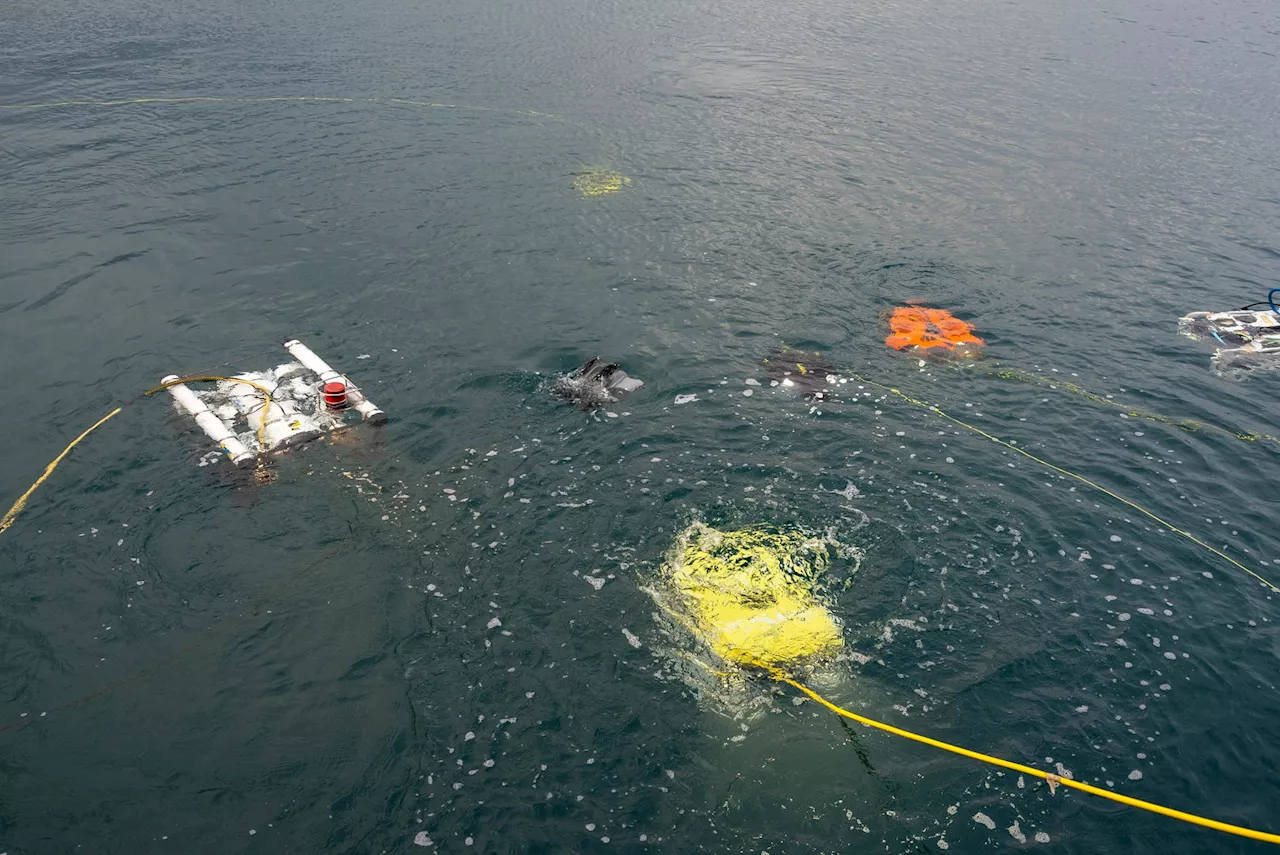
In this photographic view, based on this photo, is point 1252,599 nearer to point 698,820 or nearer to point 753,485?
point 753,485

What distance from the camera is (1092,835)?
38.8 feet

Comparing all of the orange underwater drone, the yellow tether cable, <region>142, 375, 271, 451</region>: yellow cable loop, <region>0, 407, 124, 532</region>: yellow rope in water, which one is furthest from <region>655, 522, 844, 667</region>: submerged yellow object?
<region>0, 407, 124, 532</region>: yellow rope in water

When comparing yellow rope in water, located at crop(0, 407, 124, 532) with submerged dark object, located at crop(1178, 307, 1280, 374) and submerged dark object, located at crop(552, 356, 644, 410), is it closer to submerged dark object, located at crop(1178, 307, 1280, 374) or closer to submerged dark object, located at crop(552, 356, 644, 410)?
submerged dark object, located at crop(552, 356, 644, 410)

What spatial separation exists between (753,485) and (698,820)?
7234 mm

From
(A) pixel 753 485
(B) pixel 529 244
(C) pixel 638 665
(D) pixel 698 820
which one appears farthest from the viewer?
(B) pixel 529 244

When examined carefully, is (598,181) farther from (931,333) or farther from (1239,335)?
(1239,335)

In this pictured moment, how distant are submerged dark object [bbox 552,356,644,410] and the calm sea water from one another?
495 millimetres

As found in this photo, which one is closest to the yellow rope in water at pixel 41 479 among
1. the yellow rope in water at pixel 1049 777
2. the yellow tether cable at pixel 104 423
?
the yellow tether cable at pixel 104 423

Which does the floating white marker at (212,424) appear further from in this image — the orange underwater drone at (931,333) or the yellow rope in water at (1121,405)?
the yellow rope in water at (1121,405)

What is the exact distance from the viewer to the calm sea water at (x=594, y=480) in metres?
12.2

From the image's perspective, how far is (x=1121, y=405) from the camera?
20531 mm

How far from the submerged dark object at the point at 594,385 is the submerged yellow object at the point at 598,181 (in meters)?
11.7

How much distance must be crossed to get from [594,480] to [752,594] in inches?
168

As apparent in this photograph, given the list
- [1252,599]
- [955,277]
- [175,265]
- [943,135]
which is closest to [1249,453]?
[1252,599]
